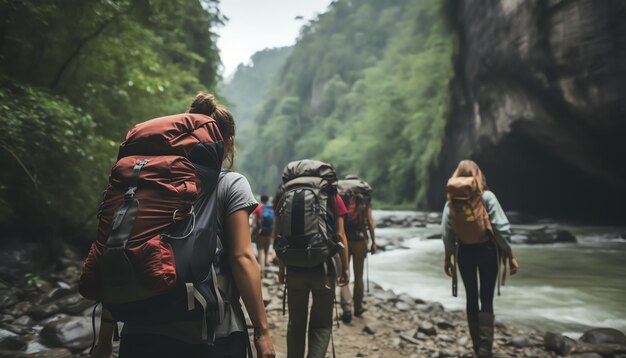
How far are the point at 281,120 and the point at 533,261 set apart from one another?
62.3 metres

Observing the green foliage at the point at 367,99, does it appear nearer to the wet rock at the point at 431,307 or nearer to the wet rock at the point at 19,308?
the wet rock at the point at 431,307

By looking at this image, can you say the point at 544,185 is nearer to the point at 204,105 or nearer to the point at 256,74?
the point at 204,105

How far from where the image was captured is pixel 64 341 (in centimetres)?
373

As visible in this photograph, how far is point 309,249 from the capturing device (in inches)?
111

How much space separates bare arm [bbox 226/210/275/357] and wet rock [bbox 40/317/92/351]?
127 inches

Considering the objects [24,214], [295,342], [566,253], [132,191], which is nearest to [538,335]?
[295,342]

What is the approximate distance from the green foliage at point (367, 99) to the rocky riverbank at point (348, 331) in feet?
73.1

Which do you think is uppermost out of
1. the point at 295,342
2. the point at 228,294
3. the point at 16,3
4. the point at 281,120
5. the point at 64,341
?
the point at 281,120

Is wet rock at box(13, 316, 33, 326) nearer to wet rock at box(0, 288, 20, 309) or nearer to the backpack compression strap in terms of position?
wet rock at box(0, 288, 20, 309)

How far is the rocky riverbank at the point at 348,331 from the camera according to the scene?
379 centimetres

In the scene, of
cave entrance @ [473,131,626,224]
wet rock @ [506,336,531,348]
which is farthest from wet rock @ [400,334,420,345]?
cave entrance @ [473,131,626,224]

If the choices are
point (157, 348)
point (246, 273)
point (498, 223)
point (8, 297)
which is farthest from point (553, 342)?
point (8, 297)

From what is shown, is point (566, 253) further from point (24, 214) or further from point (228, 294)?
point (24, 214)

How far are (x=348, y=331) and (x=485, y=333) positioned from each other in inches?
69.3
